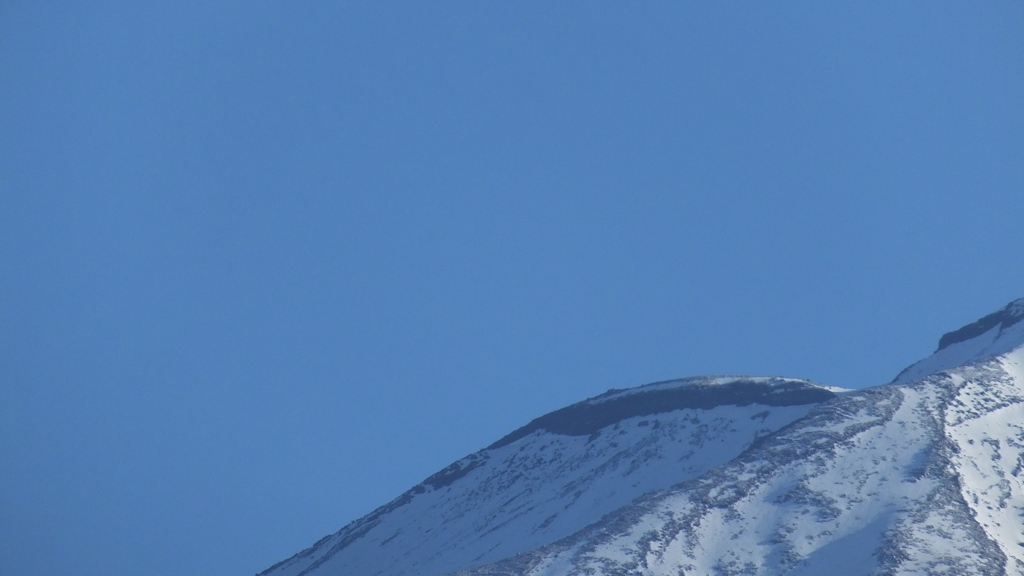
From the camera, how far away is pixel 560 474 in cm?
8750

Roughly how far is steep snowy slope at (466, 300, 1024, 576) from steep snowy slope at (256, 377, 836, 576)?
40.9 ft

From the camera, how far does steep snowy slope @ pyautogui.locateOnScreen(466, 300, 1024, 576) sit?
55.4 m

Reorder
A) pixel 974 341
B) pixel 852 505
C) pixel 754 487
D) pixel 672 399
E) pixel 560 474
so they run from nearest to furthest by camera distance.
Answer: pixel 852 505, pixel 754 487, pixel 560 474, pixel 974 341, pixel 672 399

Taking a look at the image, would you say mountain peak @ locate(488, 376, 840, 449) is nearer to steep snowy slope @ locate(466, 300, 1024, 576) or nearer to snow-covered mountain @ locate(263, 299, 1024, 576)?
snow-covered mountain @ locate(263, 299, 1024, 576)

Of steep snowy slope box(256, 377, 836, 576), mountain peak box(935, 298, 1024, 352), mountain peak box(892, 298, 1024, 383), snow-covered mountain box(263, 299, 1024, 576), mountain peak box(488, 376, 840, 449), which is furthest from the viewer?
mountain peak box(935, 298, 1024, 352)

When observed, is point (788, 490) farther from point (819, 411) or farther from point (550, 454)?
point (550, 454)

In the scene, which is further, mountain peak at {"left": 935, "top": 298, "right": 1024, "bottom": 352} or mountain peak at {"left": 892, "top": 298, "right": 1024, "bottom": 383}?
mountain peak at {"left": 935, "top": 298, "right": 1024, "bottom": 352}

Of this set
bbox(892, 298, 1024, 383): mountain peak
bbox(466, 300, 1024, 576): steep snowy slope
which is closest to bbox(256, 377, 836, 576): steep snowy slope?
bbox(892, 298, 1024, 383): mountain peak

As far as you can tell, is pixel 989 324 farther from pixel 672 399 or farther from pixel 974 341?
pixel 672 399

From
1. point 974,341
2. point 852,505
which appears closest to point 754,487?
point 852,505

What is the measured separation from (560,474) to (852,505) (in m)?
30.6

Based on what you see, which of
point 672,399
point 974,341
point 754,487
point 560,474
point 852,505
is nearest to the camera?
point 852,505

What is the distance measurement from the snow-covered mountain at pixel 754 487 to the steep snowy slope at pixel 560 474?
16 centimetres

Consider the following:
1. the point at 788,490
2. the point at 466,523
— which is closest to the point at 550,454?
the point at 466,523
